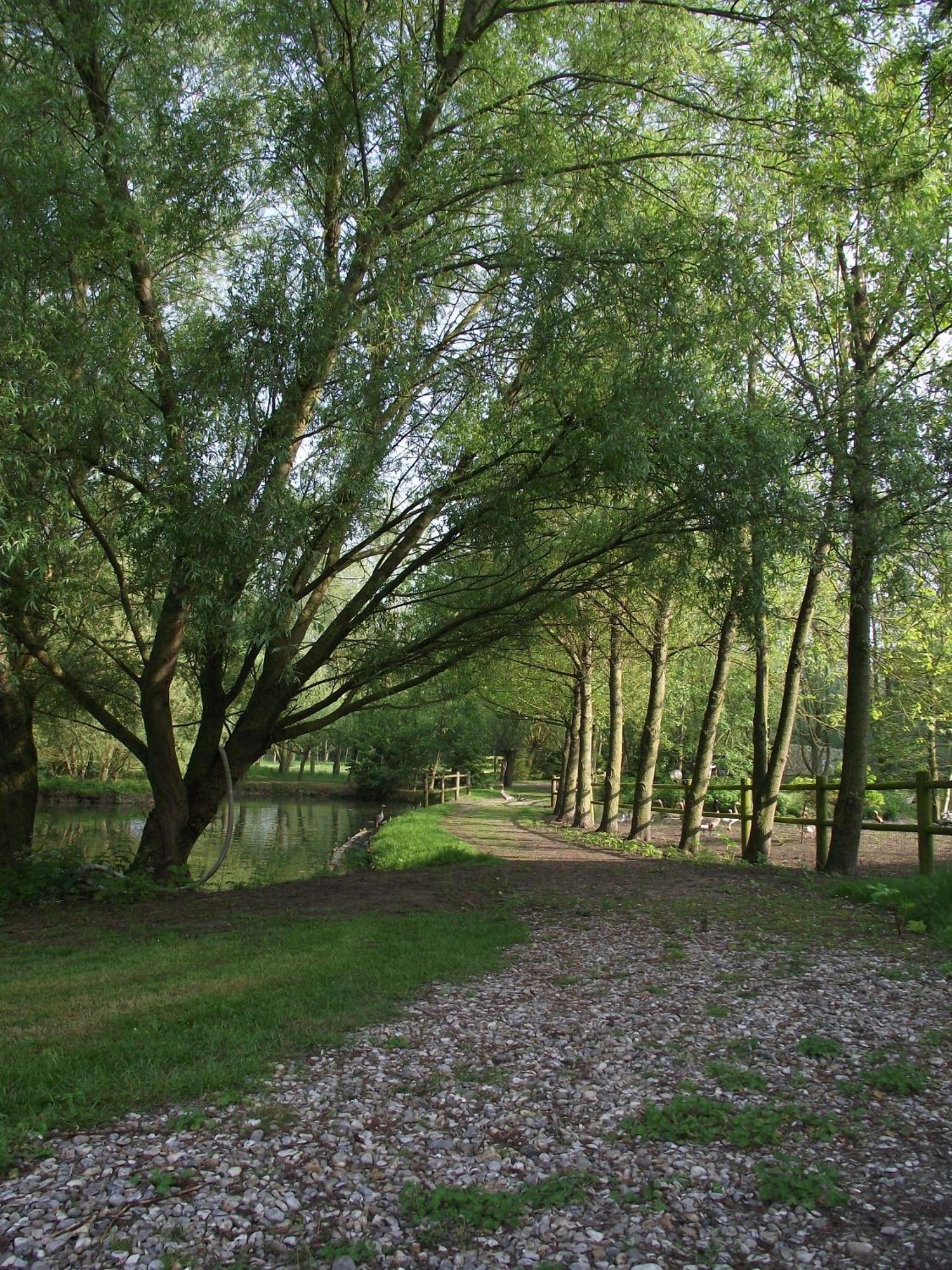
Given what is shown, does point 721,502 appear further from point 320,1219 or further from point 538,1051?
point 320,1219

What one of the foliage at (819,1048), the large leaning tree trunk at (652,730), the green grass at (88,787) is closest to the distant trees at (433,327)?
the foliage at (819,1048)

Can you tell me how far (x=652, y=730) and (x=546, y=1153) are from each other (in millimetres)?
12958

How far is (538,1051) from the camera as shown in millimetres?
4520

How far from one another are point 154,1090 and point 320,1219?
1276 mm

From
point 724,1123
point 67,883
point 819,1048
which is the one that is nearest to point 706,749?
point 67,883

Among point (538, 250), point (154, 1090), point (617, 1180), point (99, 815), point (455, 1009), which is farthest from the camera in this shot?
point (99, 815)

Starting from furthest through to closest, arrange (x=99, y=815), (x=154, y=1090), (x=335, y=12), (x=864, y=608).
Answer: (x=99, y=815)
(x=864, y=608)
(x=335, y=12)
(x=154, y=1090)

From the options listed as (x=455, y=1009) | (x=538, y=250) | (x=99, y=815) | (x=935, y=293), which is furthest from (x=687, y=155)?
(x=99, y=815)

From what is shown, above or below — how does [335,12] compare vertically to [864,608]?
above

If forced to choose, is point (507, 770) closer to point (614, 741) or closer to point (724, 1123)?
point (614, 741)

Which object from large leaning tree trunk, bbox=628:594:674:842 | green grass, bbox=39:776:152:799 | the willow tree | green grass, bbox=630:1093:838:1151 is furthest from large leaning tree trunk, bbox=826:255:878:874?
green grass, bbox=39:776:152:799

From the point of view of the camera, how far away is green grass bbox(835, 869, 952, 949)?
23.2 ft

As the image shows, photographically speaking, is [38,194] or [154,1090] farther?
Result: [38,194]

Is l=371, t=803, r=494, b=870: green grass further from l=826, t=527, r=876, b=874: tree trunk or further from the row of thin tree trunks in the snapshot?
l=826, t=527, r=876, b=874: tree trunk
